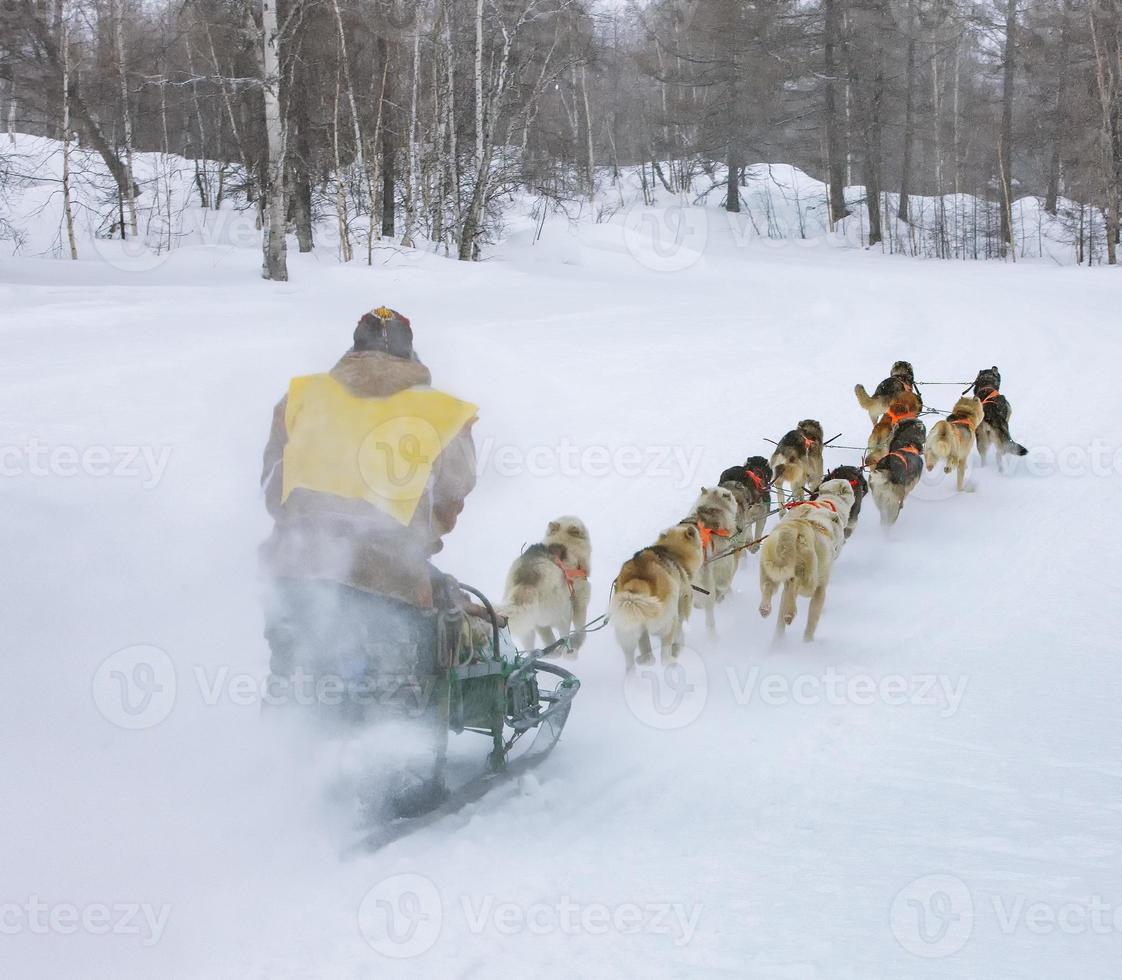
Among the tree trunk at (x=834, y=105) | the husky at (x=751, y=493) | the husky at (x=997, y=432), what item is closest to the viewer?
the husky at (x=751, y=493)

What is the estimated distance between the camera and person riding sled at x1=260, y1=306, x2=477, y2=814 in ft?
9.74

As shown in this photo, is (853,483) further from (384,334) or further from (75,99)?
(75,99)

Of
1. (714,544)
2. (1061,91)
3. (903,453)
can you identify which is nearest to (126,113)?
(903,453)

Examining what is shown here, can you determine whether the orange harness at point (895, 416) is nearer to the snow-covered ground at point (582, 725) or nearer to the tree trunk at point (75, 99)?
the snow-covered ground at point (582, 725)

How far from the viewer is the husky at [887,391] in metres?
8.50

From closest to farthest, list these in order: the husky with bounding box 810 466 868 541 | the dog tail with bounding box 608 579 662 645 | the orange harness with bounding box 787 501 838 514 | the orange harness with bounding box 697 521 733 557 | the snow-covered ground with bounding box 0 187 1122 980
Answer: the snow-covered ground with bounding box 0 187 1122 980, the dog tail with bounding box 608 579 662 645, the orange harness with bounding box 697 521 733 557, the orange harness with bounding box 787 501 838 514, the husky with bounding box 810 466 868 541

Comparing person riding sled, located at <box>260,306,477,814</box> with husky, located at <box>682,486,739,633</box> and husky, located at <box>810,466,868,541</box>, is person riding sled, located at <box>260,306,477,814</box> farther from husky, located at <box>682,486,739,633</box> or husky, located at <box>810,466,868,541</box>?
husky, located at <box>810,466,868,541</box>

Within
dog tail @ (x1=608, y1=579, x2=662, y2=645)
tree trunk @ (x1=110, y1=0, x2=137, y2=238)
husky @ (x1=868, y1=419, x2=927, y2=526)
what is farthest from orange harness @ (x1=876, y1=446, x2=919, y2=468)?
tree trunk @ (x1=110, y1=0, x2=137, y2=238)

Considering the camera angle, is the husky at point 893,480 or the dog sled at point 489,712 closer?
the dog sled at point 489,712

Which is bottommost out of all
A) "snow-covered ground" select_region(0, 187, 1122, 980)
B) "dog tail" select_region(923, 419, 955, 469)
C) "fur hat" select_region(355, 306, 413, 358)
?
"snow-covered ground" select_region(0, 187, 1122, 980)

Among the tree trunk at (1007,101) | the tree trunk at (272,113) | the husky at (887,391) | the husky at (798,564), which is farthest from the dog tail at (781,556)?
the tree trunk at (1007,101)

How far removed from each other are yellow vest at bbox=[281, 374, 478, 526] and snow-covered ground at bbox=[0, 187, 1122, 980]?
0.97m

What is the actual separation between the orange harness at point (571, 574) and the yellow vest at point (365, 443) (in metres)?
1.92

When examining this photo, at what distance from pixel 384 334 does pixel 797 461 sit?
476 cm
